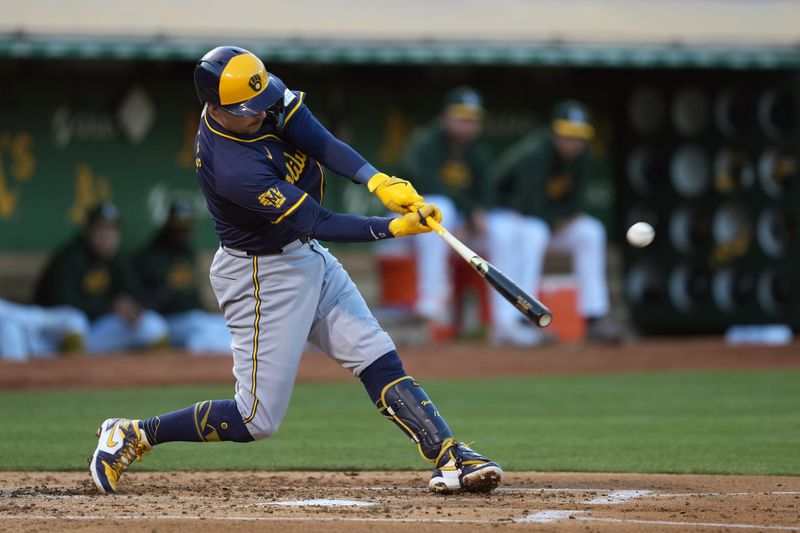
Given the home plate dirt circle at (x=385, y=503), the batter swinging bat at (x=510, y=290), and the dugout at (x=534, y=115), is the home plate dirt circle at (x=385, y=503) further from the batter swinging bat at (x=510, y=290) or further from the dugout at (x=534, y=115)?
the dugout at (x=534, y=115)

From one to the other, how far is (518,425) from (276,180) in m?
3.05

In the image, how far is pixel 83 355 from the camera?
11.2 m

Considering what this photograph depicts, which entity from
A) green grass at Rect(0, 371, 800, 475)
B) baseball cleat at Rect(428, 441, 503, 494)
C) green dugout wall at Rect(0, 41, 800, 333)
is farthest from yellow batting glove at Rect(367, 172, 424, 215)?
green dugout wall at Rect(0, 41, 800, 333)

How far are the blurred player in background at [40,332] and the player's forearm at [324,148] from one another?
623 centimetres

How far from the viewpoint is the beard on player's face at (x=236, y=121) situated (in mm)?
4945

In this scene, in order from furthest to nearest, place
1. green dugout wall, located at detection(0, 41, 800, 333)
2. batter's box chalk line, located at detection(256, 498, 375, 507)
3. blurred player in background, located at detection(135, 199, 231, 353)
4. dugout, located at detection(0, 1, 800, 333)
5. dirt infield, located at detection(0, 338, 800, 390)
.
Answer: green dugout wall, located at detection(0, 41, 800, 333)
dugout, located at detection(0, 1, 800, 333)
blurred player in background, located at detection(135, 199, 231, 353)
dirt infield, located at detection(0, 338, 800, 390)
batter's box chalk line, located at detection(256, 498, 375, 507)

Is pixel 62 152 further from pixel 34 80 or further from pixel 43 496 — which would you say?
pixel 43 496

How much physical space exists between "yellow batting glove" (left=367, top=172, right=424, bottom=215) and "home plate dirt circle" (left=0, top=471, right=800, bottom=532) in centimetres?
104

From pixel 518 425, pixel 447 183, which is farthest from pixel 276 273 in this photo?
pixel 447 183

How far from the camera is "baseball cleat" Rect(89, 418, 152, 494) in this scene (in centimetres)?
520

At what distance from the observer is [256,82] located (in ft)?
16.1

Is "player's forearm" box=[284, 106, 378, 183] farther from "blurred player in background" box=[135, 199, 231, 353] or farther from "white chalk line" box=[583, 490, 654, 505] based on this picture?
"blurred player in background" box=[135, 199, 231, 353]

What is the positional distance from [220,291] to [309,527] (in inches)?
50.1

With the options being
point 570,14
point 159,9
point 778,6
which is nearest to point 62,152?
point 159,9
